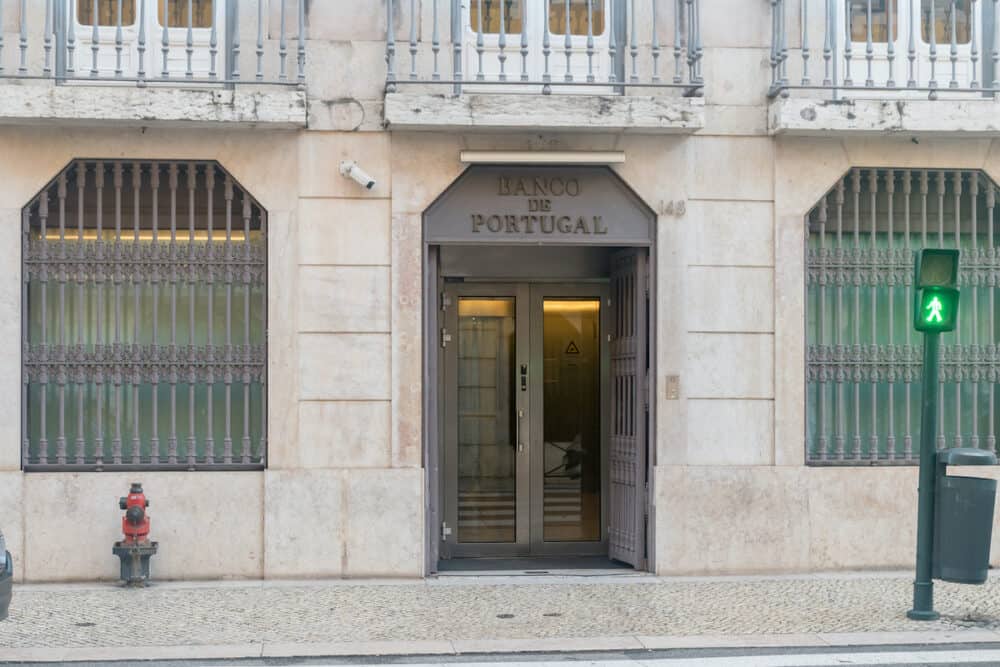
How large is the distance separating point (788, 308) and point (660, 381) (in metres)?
1.32

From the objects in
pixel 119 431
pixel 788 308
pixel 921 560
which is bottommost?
pixel 921 560

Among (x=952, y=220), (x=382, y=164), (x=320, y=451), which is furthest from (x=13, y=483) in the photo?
(x=952, y=220)

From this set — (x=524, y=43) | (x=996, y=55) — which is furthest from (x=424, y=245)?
(x=996, y=55)

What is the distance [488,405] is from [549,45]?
365 centimetres

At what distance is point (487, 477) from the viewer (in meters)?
13.9

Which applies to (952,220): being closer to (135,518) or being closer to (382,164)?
(382,164)

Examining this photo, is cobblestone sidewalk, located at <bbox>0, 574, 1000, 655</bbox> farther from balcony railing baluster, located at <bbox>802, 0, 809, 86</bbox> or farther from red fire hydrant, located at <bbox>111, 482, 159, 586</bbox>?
balcony railing baluster, located at <bbox>802, 0, 809, 86</bbox>

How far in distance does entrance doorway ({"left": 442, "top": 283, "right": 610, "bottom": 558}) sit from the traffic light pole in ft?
13.3

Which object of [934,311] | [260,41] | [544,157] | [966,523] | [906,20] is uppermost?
[906,20]

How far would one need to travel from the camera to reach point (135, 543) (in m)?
11.5

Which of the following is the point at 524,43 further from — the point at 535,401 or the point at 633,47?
the point at 535,401

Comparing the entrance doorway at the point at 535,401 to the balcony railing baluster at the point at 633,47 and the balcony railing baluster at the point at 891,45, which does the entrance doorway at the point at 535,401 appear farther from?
the balcony railing baluster at the point at 891,45

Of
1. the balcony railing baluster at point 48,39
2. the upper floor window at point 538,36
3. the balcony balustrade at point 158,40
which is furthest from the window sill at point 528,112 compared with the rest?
the balcony railing baluster at point 48,39

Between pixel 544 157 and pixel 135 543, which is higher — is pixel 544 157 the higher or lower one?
the higher one
